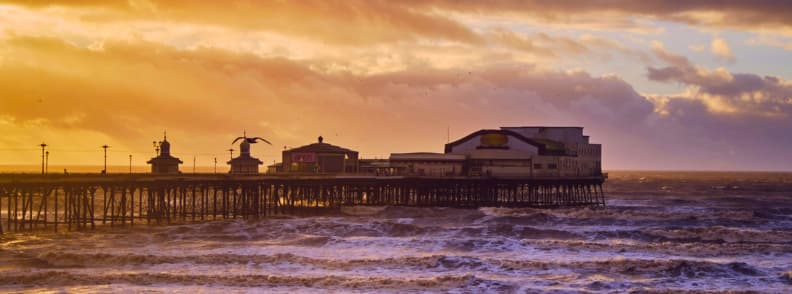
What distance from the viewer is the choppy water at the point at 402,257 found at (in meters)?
38.0

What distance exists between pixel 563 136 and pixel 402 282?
63224 mm

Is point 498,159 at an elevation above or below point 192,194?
above

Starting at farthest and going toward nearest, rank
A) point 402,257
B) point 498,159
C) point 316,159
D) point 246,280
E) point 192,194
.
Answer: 1. point 316,159
2. point 498,159
3. point 192,194
4. point 402,257
5. point 246,280

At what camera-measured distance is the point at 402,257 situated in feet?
146

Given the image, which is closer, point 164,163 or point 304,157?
point 164,163

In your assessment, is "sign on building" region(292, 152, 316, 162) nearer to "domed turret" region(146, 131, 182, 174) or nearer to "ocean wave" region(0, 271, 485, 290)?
"domed turret" region(146, 131, 182, 174)

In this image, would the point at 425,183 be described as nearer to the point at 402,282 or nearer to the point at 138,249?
the point at 138,249

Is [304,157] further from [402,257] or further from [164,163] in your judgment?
[402,257]

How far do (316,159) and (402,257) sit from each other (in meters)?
45.8

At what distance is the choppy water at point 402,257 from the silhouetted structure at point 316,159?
24.5 meters

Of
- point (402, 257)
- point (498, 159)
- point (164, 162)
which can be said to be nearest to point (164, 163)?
point (164, 162)

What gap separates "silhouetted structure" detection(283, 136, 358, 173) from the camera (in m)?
89.5

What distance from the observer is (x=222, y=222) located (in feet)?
203

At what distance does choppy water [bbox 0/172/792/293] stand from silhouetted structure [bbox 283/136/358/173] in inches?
963
